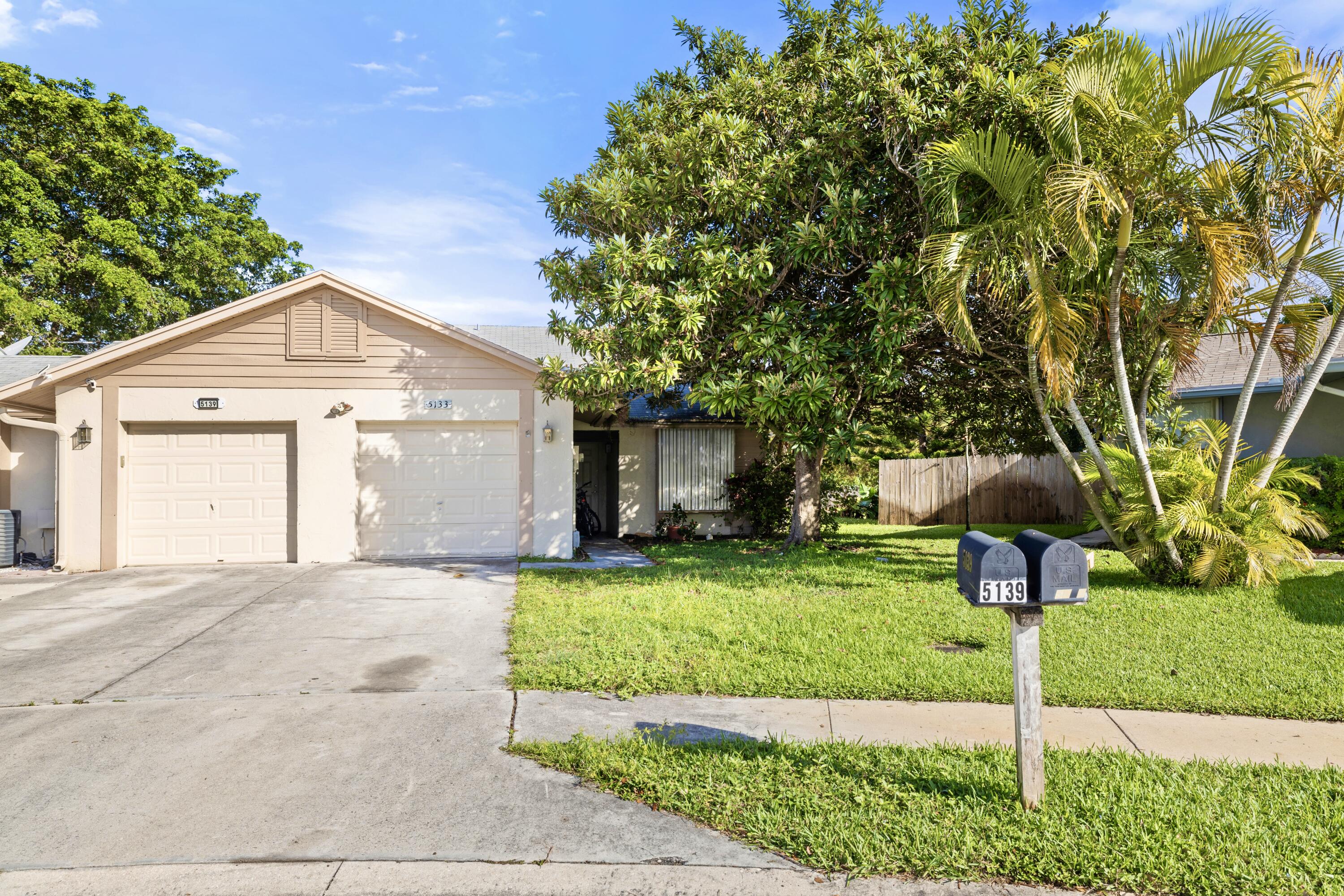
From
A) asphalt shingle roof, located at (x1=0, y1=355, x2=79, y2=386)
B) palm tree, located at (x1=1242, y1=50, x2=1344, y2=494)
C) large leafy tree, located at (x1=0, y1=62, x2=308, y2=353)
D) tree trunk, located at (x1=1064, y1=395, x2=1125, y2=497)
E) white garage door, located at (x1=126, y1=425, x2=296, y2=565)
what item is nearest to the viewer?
palm tree, located at (x1=1242, y1=50, x2=1344, y2=494)

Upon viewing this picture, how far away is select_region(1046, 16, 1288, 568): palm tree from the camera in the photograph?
22.8ft

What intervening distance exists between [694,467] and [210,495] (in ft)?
27.1

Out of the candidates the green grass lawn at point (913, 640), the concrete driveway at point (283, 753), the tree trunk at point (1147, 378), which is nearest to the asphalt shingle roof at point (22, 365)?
the concrete driveway at point (283, 753)

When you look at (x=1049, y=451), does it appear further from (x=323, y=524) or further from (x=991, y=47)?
(x=323, y=524)

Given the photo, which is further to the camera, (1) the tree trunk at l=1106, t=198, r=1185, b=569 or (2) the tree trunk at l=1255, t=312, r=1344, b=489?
(1) the tree trunk at l=1106, t=198, r=1185, b=569

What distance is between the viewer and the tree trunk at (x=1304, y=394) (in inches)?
302

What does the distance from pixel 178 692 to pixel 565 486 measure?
270 inches

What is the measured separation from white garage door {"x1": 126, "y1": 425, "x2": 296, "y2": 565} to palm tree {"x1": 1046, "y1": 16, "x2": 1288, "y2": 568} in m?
10.9

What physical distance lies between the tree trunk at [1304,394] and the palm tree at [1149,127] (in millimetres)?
1161

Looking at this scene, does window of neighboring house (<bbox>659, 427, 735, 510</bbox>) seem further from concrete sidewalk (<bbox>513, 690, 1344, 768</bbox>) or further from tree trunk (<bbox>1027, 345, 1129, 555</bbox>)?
concrete sidewalk (<bbox>513, 690, 1344, 768</bbox>)

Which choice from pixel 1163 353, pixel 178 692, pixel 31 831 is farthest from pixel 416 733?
pixel 1163 353

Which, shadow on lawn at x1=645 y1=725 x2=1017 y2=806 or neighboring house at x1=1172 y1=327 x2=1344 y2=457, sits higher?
neighboring house at x1=1172 y1=327 x2=1344 y2=457

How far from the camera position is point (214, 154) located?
2644cm

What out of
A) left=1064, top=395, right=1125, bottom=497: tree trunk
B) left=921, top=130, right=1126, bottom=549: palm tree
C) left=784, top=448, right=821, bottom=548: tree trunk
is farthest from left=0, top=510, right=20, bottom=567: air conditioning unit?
left=1064, top=395, right=1125, bottom=497: tree trunk
